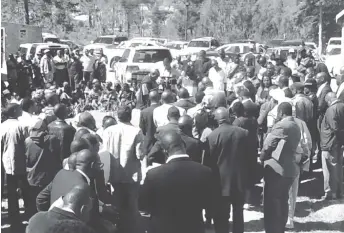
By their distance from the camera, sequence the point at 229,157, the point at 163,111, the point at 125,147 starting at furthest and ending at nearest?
the point at 163,111, the point at 125,147, the point at 229,157

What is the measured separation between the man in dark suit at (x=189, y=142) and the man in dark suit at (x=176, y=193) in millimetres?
1326

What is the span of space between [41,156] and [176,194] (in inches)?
91.2

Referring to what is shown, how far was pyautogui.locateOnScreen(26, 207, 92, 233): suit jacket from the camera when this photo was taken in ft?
12.1

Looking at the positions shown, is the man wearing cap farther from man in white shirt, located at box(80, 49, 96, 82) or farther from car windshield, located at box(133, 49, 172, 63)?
car windshield, located at box(133, 49, 172, 63)

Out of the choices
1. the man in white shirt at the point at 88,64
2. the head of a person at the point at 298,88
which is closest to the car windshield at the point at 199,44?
the man in white shirt at the point at 88,64

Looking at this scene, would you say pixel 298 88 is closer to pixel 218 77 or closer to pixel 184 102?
pixel 184 102

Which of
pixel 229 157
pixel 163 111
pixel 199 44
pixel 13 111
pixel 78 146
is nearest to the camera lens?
pixel 78 146

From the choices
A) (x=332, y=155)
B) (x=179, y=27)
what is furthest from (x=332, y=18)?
(x=332, y=155)

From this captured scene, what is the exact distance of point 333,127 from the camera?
26.8ft

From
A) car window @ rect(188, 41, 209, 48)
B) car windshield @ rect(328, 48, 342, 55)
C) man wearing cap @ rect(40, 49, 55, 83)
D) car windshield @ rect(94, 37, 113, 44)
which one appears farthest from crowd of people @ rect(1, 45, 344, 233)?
car windshield @ rect(94, 37, 113, 44)

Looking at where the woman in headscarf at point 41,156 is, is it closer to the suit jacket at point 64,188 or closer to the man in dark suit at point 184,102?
the suit jacket at point 64,188

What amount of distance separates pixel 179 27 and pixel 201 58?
89.8 feet

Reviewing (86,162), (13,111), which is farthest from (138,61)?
(86,162)

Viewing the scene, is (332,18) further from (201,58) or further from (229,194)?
(229,194)
